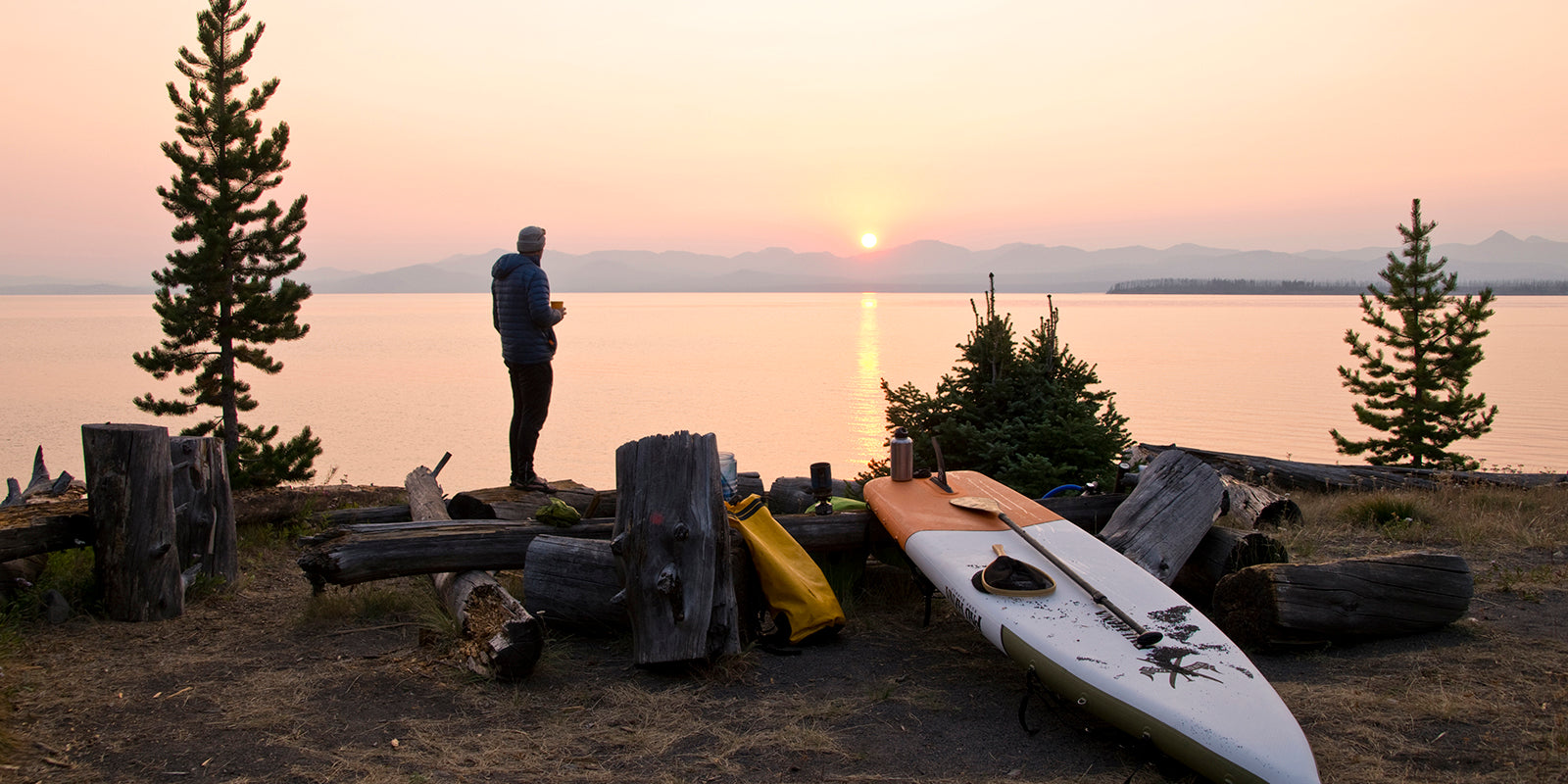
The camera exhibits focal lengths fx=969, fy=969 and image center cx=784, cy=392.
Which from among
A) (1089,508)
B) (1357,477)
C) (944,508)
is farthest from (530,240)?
(1357,477)

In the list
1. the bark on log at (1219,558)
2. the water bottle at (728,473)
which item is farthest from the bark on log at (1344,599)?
the water bottle at (728,473)

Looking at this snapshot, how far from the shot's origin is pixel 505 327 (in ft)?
27.3

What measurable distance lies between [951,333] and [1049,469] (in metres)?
61.7

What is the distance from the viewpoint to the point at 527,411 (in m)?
8.40

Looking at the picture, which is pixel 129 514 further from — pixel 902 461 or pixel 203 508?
pixel 902 461

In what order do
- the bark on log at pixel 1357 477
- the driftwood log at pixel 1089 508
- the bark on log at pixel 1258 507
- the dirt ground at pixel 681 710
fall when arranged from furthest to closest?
the bark on log at pixel 1357 477 < the bark on log at pixel 1258 507 < the driftwood log at pixel 1089 508 < the dirt ground at pixel 681 710

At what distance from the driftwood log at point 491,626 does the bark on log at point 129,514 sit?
5.85 ft

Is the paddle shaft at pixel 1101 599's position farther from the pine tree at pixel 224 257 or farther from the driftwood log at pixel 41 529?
the pine tree at pixel 224 257

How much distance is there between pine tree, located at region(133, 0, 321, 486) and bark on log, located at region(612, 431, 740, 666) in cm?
772

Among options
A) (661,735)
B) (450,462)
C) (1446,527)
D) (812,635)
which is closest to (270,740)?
(661,735)

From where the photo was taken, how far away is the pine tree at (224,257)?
10875 mm

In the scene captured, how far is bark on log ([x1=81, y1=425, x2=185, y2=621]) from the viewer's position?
6059 mm

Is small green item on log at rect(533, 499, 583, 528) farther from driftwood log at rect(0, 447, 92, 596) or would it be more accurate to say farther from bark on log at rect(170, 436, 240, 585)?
driftwood log at rect(0, 447, 92, 596)

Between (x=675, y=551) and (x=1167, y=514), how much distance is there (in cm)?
334
